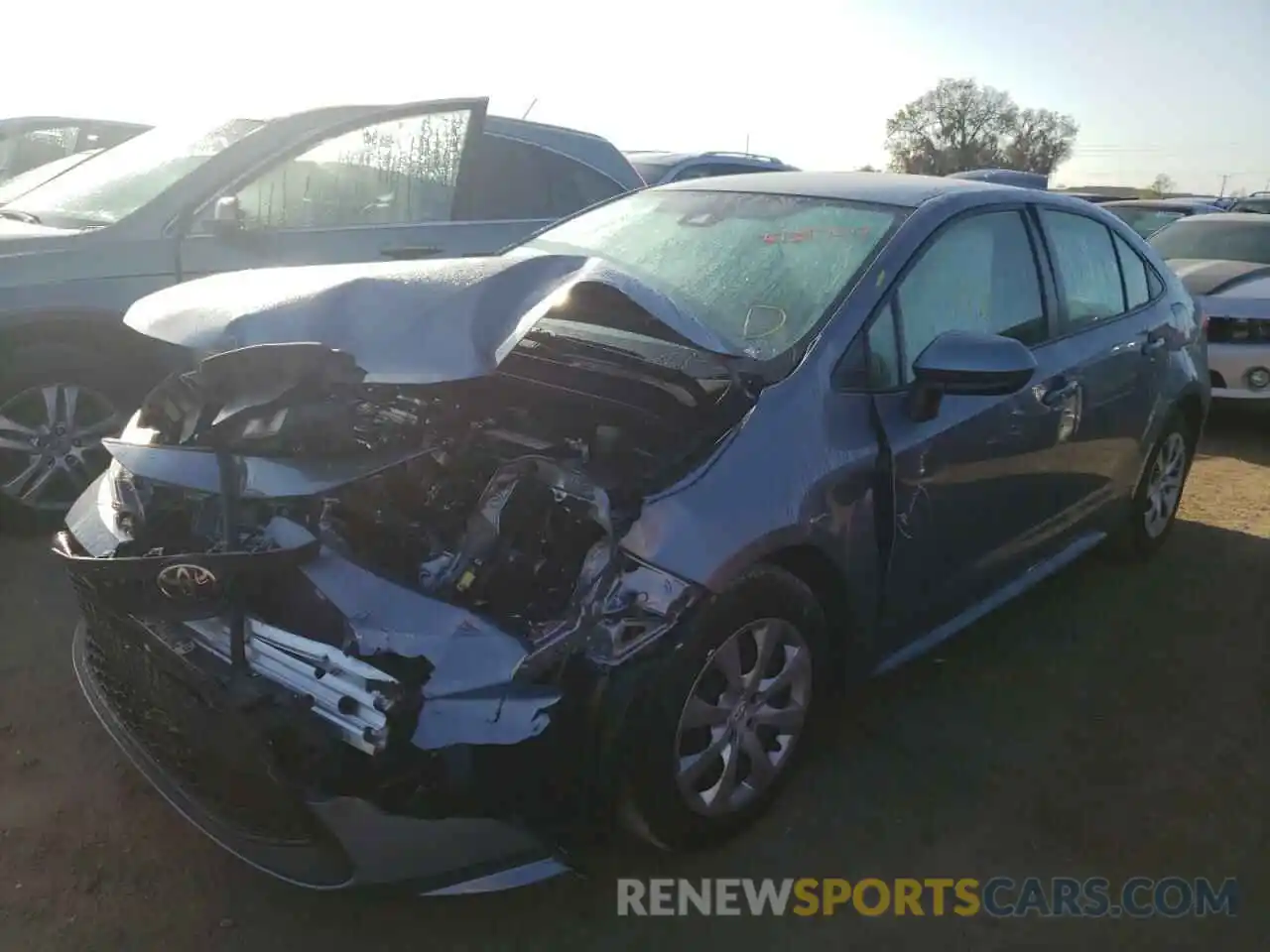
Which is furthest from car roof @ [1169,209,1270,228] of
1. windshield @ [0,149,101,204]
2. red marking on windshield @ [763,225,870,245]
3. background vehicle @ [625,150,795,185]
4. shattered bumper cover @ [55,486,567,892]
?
shattered bumper cover @ [55,486,567,892]

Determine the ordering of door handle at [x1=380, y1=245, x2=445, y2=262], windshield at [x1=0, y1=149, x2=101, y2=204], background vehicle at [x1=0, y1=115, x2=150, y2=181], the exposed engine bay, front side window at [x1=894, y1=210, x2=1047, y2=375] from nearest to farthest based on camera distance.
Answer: the exposed engine bay < front side window at [x1=894, y1=210, x2=1047, y2=375] < door handle at [x1=380, y1=245, x2=445, y2=262] < windshield at [x1=0, y1=149, x2=101, y2=204] < background vehicle at [x1=0, y1=115, x2=150, y2=181]

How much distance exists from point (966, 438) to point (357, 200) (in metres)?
3.21

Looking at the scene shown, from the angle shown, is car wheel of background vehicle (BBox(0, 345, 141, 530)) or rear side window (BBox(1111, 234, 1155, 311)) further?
rear side window (BBox(1111, 234, 1155, 311))

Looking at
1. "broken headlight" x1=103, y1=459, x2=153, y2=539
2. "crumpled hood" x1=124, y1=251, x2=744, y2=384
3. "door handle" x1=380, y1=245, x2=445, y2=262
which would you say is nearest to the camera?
"crumpled hood" x1=124, y1=251, x2=744, y2=384

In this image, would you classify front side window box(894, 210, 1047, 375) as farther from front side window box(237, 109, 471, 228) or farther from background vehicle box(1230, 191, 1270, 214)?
background vehicle box(1230, 191, 1270, 214)

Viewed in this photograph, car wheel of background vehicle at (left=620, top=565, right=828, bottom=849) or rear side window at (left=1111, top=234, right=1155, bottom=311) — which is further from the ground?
rear side window at (left=1111, top=234, right=1155, bottom=311)

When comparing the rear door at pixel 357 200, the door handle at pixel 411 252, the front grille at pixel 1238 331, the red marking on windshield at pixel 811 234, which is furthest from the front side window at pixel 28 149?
the front grille at pixel 1238 331

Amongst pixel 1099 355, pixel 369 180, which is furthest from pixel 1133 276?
pixel 369 180

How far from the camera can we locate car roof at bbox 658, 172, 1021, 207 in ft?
11.2

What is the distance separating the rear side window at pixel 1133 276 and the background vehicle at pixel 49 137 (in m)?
7.42

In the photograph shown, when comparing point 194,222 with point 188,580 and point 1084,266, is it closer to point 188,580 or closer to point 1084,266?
point 188,580

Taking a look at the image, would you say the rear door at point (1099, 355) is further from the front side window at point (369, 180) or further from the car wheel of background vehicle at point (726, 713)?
the front side window at point (369, 180)

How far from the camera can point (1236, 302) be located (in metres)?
7.79

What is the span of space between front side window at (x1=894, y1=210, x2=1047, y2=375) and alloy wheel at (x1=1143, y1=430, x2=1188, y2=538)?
1516 mm
